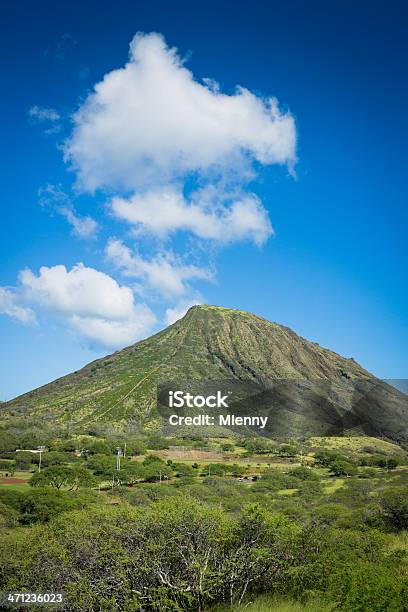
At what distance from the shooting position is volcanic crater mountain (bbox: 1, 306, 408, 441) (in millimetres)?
147625

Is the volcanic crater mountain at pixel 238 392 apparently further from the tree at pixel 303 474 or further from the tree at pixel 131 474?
the tree at pixel 303 474

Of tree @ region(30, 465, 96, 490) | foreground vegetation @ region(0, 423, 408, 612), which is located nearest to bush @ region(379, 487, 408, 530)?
foreground vegetation @ region(0, 423, 408, 612)

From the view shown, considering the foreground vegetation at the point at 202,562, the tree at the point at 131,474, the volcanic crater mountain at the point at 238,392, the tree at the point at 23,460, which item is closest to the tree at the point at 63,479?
the tree at the point at 131,474

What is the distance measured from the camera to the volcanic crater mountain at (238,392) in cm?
14762

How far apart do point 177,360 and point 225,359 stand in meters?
17.1

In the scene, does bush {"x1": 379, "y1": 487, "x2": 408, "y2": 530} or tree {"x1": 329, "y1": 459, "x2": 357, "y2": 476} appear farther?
tree {"x1": 329, "y1": 459, "x2": 357, "y2": 476}

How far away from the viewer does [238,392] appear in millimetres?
167125

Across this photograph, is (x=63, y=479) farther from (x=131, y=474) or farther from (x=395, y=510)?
(x=395, y=510)

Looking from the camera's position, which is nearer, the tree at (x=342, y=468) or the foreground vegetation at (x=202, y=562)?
the foreground vegetation at (x=202, y=562)

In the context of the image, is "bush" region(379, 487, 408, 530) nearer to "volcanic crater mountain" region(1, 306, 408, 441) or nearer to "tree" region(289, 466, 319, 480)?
"tree" region(289, 466, 319, 480)

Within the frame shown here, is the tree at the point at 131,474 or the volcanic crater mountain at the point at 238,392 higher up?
the volcanic crater mountain at the point at 238,392

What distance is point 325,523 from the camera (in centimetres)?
4194

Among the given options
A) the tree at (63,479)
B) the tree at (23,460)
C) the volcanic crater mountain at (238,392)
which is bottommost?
the tree at (63,479)

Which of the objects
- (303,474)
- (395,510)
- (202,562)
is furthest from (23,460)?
(202,562)
